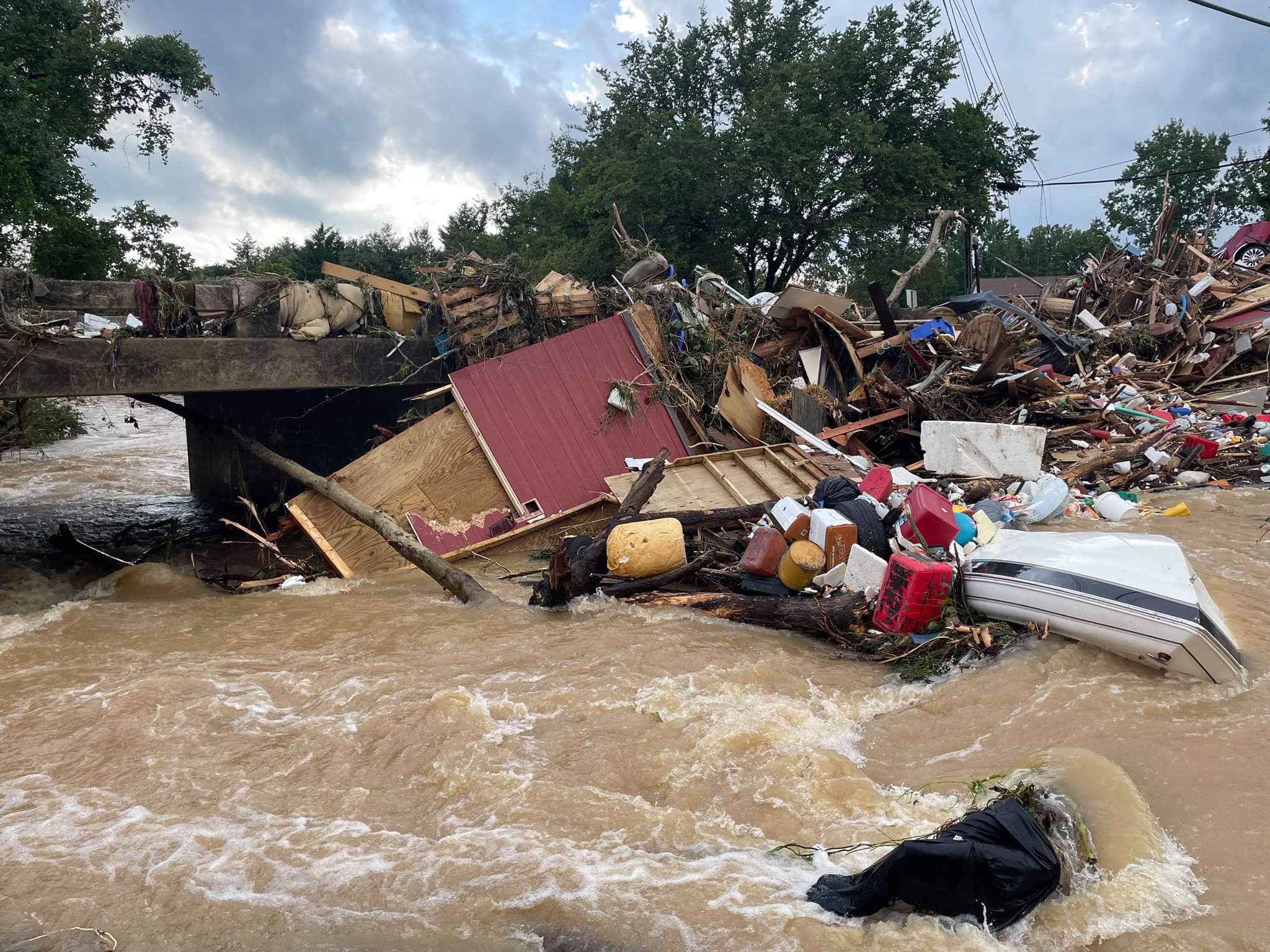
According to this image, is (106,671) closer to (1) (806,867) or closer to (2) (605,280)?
(1) (806,867)

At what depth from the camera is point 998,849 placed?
9.35ft

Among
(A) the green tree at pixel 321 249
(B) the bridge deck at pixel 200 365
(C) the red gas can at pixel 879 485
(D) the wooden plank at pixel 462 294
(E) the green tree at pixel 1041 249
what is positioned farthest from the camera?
(E) the green tree at pixel 1041 249

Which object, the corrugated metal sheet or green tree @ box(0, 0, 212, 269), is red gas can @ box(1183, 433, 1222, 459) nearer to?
the corrugated metal sheet

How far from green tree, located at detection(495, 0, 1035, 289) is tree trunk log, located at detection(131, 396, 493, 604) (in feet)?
51.6

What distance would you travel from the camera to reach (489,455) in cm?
921

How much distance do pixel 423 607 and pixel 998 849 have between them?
5416 mm

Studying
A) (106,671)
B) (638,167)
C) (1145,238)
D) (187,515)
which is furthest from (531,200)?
(1145,238)

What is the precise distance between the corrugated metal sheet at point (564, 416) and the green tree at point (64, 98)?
35.7ft

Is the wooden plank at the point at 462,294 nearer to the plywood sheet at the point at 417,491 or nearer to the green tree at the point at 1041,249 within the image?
the plywood sheet at the point at 417,491

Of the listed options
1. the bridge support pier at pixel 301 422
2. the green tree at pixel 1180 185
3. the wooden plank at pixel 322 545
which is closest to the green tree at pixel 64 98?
the bridge support pier at pixel 301 422

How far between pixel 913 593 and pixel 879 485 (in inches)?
80.3

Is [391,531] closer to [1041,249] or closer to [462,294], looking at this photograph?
[462,294]

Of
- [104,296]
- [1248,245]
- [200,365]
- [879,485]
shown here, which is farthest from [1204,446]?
[1248,245]

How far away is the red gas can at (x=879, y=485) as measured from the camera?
741cm
